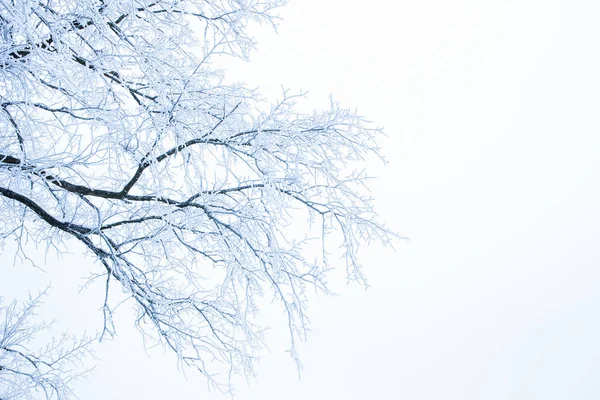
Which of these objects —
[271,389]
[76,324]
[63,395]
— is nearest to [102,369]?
[76,324]

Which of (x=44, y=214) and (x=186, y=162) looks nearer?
(x=186, y=162)

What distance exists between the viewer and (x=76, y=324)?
Answer: 5916 cm

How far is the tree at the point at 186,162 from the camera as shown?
3326 millimetres

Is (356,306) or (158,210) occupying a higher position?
(356,306)

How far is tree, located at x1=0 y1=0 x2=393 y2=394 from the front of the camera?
131 inches

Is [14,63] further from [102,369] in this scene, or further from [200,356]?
[102,369]

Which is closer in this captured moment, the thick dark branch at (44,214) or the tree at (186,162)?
the tree at (186,162)

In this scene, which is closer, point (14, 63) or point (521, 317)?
point (14, 63)

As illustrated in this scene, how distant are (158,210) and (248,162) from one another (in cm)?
75

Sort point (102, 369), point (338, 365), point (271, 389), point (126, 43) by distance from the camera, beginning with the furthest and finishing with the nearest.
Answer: point (338, 365) < point (271, 389) < point (102, 369) < point (126, 43)

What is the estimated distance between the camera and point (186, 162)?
11.4ft

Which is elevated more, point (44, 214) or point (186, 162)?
point (44, 214)

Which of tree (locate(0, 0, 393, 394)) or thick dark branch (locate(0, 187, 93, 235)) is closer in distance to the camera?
tree (locate(0, 0, 393, 394))

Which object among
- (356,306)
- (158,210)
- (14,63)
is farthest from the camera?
(356,306)
